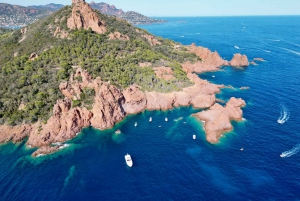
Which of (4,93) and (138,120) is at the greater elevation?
(4,93)

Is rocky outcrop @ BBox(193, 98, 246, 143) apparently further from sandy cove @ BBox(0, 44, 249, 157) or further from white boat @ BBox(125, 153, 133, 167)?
white boat @ BBox(125, 153, 133, 167)

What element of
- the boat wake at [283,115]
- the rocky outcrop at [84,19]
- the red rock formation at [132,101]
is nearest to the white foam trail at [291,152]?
the boat wake at [283,115]

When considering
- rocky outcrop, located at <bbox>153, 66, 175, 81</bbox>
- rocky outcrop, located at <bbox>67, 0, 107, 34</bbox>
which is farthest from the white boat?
rocky outcrop, located at <bbox>67, 0, 107, 34</bbox>

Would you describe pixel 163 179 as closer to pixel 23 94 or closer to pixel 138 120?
pixel 138 120

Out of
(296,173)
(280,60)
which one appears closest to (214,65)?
(280,60)

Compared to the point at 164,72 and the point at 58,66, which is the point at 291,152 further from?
the point at 58,66

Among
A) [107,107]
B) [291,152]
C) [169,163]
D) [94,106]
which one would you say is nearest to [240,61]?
[291,152]

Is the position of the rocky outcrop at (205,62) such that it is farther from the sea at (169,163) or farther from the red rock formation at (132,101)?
the sea at (169,163)
